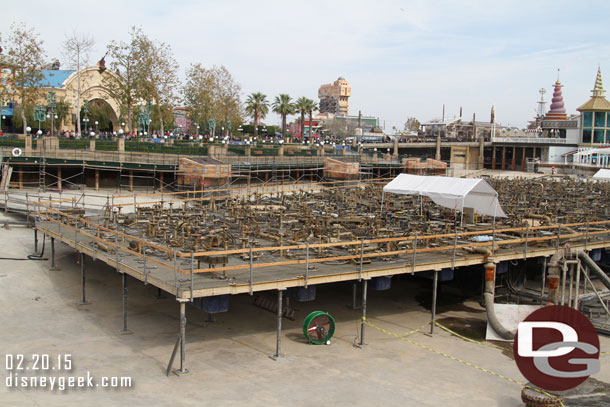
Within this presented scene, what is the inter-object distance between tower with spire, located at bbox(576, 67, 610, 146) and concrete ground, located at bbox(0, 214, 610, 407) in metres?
63.2

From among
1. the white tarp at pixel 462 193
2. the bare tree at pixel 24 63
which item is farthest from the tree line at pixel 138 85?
the white tarp at pixel 462 193

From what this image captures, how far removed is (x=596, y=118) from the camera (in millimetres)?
77875

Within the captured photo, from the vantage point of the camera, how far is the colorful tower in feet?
302

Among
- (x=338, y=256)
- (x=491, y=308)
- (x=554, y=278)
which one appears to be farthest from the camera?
(x=554, y=278)

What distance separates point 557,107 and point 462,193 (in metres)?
82.7

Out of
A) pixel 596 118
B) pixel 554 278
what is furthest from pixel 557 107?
pixel 554 278

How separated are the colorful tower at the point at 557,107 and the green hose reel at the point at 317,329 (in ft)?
274

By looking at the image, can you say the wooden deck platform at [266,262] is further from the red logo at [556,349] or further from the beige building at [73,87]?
the beige building at [73,87]

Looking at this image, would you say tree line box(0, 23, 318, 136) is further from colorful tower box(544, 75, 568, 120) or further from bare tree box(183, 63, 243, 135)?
colorful tower box(544, 75, 568, 120)

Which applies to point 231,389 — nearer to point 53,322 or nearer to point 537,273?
point 53,322

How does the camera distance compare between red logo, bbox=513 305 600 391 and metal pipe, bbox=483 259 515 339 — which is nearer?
red logo, bbox=513 305 600 391

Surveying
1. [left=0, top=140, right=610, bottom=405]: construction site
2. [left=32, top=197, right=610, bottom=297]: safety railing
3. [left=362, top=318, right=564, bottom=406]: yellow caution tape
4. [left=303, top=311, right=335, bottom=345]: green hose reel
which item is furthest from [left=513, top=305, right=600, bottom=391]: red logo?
[left=303, top=311, right=335, bottom=345]: green hose reel

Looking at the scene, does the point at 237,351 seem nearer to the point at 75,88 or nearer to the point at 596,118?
the point at 75,88

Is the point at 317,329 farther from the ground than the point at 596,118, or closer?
closer
